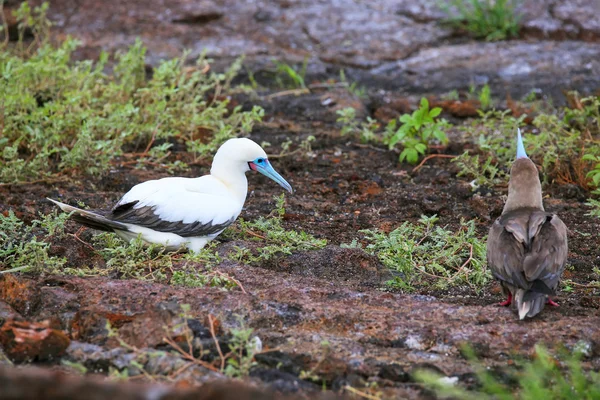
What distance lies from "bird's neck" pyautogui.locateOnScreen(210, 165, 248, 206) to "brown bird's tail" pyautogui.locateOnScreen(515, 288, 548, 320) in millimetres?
1984

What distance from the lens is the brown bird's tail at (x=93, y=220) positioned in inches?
208

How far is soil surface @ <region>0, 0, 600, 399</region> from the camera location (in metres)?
3.91

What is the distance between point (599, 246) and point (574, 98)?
276 centimetres

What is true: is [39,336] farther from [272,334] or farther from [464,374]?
[464,374]

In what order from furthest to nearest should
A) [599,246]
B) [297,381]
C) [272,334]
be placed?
[599,246] → [272,334] → [297,381]

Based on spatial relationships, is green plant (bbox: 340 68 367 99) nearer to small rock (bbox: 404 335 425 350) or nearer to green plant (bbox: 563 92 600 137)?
green plant (bbox: 563 92 600 137)

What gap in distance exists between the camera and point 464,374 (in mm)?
3916

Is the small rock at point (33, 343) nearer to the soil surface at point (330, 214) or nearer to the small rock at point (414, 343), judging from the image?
the soil surface at point (330, 214)

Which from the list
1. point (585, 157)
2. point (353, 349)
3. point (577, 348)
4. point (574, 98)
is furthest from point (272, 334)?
point (574, 98)

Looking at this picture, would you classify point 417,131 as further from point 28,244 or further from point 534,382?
point 534,382

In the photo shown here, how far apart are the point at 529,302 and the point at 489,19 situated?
287 inches

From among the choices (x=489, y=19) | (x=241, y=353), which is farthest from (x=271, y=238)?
(x=489, y=19)

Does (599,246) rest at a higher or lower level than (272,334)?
lower

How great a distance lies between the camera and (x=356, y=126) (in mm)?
8695
